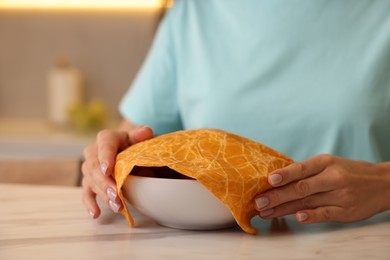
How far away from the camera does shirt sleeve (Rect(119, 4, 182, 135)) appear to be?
1.48m

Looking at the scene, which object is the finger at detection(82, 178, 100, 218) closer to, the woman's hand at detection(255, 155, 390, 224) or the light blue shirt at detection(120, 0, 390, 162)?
the woman's hand at detection(255, 155, 390, 224)

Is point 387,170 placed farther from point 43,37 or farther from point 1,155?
point 43,37

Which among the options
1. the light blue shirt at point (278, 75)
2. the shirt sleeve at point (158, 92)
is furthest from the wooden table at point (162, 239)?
the shirt sleeve at point (158, 92)

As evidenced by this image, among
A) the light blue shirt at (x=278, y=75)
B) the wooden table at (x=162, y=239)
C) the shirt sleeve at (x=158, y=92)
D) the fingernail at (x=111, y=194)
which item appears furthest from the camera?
the shirt sleeve at (x=158, y=92)

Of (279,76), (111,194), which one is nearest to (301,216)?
(111,194)

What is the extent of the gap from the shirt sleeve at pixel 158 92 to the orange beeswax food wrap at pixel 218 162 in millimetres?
588

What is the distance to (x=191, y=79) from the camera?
1.45 metres

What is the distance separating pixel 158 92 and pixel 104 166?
608 mm

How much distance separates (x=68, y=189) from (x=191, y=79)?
0.43 meters

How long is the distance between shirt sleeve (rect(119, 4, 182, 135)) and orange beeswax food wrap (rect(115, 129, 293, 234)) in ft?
1.93

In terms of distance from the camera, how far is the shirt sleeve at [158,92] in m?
1.48

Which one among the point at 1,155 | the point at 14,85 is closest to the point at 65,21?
the point at 14,85

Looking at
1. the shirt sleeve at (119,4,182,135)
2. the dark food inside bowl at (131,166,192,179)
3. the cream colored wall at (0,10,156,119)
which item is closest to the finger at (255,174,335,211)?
the dark food inside bowl at (131,166,192,179)

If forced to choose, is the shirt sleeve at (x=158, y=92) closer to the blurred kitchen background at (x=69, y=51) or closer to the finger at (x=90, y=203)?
the finger at (x=90, y=203)
